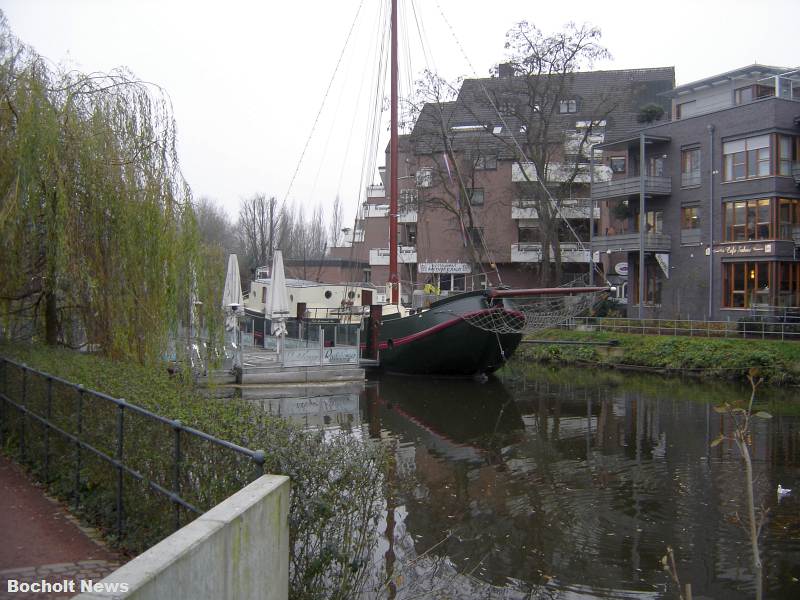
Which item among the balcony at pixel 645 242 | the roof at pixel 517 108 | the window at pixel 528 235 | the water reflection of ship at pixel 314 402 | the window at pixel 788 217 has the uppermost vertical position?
the roof at pixel 517 108

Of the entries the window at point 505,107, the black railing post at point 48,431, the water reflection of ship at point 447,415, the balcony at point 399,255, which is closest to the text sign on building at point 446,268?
the balcony at point 399,255

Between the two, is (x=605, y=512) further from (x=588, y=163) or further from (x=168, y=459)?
(x=588, y=163)

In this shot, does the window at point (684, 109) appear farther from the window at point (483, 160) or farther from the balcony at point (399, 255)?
the balcony at point (399, 255)

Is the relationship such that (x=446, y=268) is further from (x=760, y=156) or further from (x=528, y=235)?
(x=760, y=156)

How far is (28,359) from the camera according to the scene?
8.39m

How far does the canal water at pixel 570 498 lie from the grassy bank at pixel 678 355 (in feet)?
16.9

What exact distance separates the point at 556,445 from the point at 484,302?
10.3 meters

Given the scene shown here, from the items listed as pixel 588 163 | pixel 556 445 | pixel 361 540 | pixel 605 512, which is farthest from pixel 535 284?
pixel 361 540

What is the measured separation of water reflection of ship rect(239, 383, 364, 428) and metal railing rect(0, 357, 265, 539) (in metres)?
8.11

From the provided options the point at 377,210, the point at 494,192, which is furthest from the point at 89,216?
the point at 377,210

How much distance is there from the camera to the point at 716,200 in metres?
31.4

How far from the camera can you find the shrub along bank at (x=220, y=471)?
187 inches

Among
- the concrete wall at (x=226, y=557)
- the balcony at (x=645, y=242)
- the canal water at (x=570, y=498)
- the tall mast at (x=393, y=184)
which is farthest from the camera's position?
the balcony at (x=645, y=242)

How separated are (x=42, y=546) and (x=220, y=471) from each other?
1762 mm
